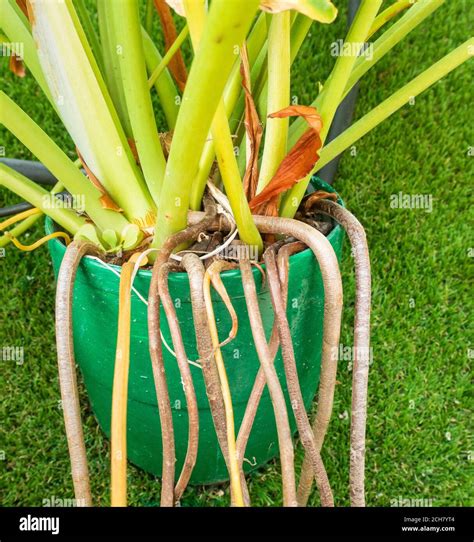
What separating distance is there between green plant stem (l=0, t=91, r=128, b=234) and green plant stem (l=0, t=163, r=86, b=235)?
21mm

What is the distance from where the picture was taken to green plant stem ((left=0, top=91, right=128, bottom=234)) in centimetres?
59

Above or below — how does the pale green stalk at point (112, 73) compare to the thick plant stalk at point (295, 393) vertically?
above

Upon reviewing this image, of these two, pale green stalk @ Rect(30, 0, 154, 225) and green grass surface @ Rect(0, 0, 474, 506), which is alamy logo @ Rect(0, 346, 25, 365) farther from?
→ pale green stalk @ Rect(30, 0, 154, 225)

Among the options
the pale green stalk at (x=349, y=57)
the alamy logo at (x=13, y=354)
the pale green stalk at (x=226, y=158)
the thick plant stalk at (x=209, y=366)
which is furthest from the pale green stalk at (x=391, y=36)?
the alamy logo at (x=13, y=354)

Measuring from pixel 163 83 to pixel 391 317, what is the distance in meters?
0.57

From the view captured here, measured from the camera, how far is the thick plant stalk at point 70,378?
52 centimetres

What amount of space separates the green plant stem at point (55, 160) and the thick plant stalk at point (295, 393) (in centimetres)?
21

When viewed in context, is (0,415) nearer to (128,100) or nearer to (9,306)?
(9,306)

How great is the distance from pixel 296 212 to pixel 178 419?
0.95ft

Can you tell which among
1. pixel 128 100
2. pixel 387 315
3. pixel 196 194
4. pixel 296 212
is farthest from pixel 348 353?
pixel 128 100

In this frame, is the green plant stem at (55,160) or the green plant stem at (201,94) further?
the green plant stem at (55,160)

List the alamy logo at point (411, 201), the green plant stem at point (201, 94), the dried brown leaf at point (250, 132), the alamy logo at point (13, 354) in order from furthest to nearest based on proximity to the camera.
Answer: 1. the alamy logo at point (411, 201)
2. the alamy logo at point (13, 354)
3. the dried brown leaf at point (250, 132)
4. the green plant stem at point (201, 94)

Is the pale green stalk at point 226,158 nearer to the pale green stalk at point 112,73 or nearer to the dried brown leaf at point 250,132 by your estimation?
the dried brown leaf at point 250,132
